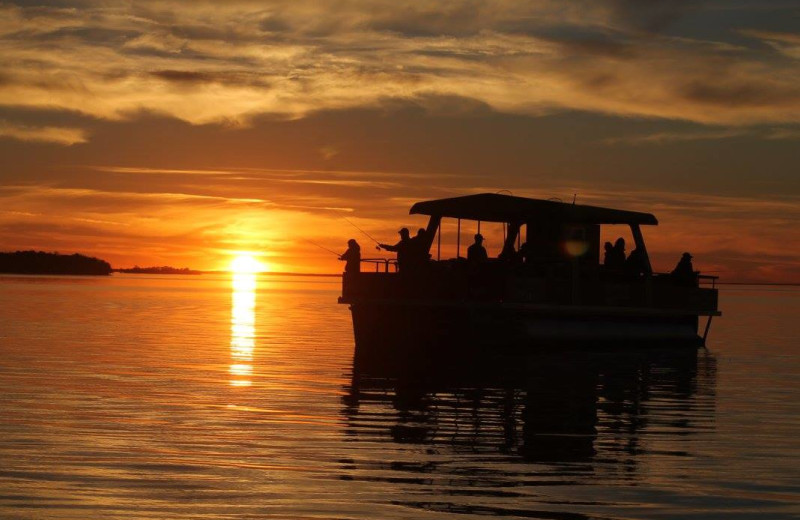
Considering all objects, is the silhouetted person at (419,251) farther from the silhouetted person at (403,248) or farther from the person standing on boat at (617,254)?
the person standing on boat at (617,254)

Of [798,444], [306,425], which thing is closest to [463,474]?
[306,425]

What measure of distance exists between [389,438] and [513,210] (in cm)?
1641

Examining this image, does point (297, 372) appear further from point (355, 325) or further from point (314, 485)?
point (314, 485)

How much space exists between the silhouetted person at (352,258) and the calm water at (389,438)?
293 centimetres

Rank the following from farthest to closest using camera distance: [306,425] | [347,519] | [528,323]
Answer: [528,323]
[306,425]
[347,519]

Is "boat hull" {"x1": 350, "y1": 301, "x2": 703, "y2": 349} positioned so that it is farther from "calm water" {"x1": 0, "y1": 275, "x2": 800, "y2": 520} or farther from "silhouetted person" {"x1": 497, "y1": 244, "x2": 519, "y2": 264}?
"silhouetted person" {"x1": 497, "y1": 244, "x2": 519, "y2": 264}

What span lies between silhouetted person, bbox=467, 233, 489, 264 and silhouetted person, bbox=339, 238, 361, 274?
10.1ft

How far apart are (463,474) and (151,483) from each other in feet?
9.86

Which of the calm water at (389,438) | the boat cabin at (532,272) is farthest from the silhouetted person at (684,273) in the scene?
the calm water at (389,438)

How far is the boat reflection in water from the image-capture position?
13.2 meters

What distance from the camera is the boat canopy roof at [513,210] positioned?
29094mm

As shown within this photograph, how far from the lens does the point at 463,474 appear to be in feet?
36.4

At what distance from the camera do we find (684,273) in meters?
34.1

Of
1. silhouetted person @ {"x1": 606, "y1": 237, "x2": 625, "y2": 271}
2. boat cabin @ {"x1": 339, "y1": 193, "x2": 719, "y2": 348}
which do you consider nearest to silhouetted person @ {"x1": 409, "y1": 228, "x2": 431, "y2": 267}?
boat cabin @ {"x1": 339, "y1": 193, "x2": 719, "y2": 348}
